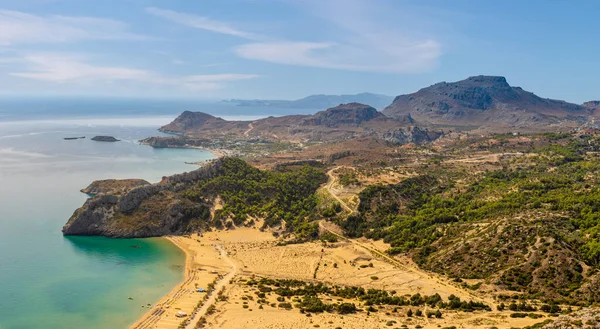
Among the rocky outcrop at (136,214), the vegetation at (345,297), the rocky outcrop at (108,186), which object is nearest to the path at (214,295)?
the vegetation at (345,297)

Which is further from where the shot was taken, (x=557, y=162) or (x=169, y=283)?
(x=557, y=162)

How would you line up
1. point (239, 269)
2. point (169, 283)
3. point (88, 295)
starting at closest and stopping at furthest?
1. point (88, 295)
2. point (169, 283)
3. point (239, 269)

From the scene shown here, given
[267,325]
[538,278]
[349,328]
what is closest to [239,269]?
[267,325]

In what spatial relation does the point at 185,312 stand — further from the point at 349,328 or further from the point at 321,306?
the point at 349,328

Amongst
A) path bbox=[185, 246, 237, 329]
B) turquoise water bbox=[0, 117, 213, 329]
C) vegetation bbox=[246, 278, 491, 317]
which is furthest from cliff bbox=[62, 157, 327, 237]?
vegetation bbox=[246, 278, 491, 317]

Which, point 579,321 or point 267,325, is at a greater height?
point 579,321

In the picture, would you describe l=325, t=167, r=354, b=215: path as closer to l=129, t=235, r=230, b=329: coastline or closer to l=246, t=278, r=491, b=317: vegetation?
l=129, t=235, r=230, b=329: coastline

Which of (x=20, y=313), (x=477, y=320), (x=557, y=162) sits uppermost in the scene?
(x=557, y=162)

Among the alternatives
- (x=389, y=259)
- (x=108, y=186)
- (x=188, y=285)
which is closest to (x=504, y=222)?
(x=389, y=259)
